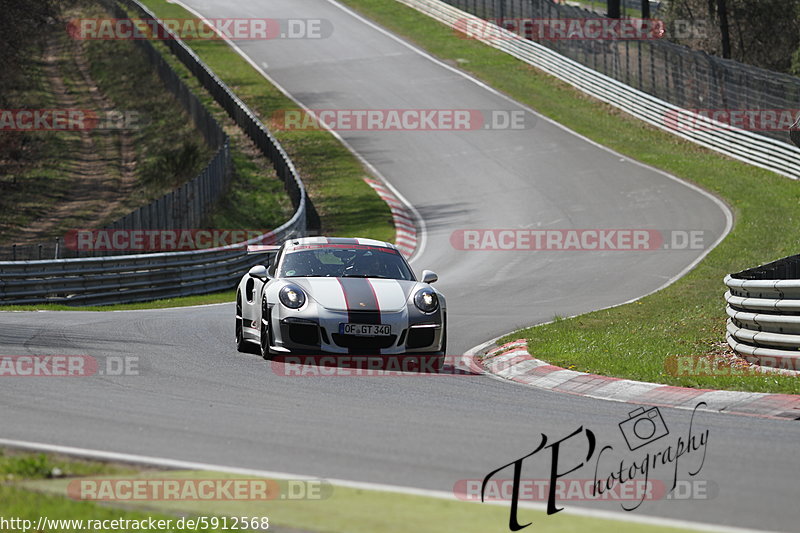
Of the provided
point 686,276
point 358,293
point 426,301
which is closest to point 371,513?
point 358,293

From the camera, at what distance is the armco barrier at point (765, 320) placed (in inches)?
449

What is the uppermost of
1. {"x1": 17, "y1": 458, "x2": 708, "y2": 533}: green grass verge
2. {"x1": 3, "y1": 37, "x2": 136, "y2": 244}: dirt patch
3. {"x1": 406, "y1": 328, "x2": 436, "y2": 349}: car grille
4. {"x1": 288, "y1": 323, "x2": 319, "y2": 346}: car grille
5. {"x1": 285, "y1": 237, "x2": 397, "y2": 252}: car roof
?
{"x1": 17, "y1": 458, "x2": 708, "y2": 533}: green grass verge

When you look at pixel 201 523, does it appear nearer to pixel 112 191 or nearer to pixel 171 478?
pixel 171 478

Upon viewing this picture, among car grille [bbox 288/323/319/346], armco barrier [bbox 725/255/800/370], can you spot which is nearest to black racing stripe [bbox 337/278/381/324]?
car grille [bbox 288/323/319/346]

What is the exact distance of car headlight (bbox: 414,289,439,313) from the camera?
12.3m

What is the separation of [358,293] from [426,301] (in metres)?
0.74

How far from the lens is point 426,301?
40.5ft

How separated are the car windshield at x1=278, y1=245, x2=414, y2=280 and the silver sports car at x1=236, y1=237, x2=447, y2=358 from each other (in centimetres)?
1

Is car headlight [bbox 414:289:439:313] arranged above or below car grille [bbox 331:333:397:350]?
above

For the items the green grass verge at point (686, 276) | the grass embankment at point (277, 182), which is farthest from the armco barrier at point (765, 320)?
the grass embankment at point (277, 182)

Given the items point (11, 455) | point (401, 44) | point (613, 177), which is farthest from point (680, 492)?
point (401, 44)

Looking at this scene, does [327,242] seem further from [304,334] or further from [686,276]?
[686,276]

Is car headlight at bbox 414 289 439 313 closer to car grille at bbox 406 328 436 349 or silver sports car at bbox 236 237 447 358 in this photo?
silver sports car at bbox 236 237 447 358

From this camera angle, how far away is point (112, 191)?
4006 cm
